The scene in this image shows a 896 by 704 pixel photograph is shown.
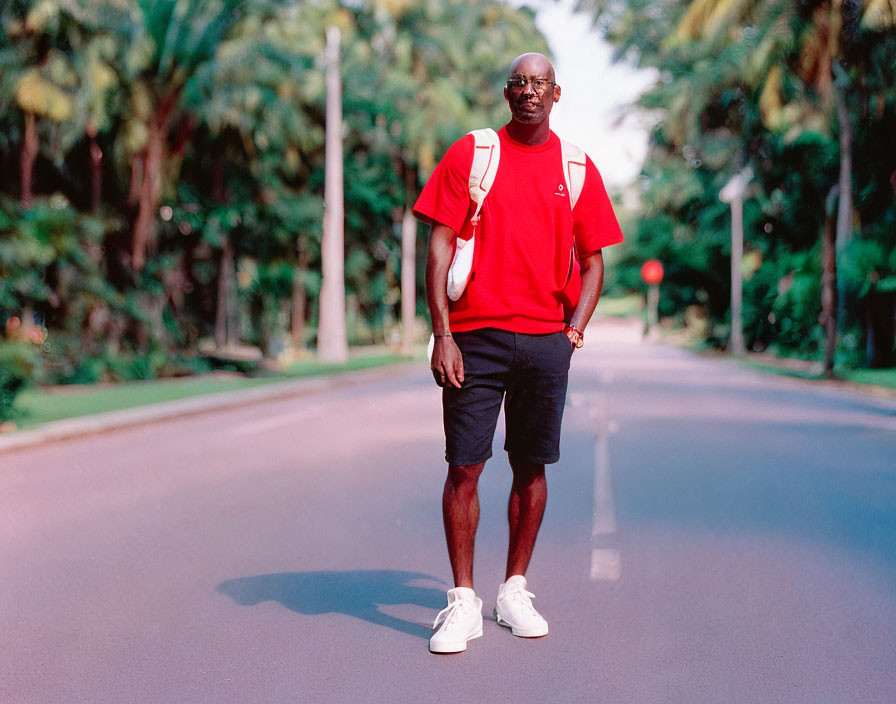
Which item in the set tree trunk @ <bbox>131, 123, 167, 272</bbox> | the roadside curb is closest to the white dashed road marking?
the roadside curb

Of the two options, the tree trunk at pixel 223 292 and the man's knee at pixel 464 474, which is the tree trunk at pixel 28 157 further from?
the man's knee at pixel 464 474

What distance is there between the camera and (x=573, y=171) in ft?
16.3

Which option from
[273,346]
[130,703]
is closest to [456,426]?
[130,703]

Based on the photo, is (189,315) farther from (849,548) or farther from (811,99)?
(849,548)

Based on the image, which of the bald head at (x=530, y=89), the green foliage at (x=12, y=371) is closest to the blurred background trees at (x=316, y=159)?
the green foliage at (x=12, y=371)

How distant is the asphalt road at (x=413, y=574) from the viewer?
4609 mm

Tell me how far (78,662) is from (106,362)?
18.6 m

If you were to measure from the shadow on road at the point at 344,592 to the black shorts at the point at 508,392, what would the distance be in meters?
0.93

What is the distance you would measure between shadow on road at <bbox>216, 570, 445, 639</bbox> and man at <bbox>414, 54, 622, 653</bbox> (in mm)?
650

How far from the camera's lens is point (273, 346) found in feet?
118

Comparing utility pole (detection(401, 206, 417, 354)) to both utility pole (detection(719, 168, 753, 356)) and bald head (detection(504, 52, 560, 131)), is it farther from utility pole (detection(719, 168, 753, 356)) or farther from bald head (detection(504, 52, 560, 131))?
bald head (detection(504, 52, 560, 131))

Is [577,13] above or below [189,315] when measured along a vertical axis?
above

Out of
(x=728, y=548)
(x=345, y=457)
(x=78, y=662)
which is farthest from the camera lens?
(x=345, y=457)

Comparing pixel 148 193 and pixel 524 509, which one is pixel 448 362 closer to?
pixel 524 509
